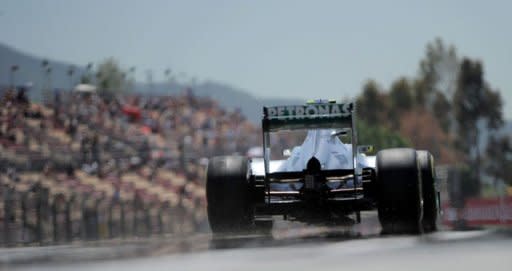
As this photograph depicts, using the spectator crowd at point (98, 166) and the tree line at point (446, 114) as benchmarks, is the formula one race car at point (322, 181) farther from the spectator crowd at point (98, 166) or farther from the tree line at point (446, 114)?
the tree line at point (446, 114)

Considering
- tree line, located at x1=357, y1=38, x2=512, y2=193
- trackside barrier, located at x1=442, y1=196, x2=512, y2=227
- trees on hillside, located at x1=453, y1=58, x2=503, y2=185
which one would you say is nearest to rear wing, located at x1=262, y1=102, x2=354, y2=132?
trackside barrier, located at x1=442, y1=196, x2=512, y2=227

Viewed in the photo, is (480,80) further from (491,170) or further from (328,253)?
(328,253)

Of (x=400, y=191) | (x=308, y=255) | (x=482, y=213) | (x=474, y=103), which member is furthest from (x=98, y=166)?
(x=474, y=103)

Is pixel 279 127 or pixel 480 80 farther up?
pixel 480 80

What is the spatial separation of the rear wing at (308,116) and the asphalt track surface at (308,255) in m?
2.34

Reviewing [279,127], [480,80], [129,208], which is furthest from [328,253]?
[480,80]

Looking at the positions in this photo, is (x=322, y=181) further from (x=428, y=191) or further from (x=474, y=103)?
(x=474, y=103)

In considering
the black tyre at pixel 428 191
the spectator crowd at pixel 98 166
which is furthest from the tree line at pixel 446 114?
the black tyre at pixel 428 191

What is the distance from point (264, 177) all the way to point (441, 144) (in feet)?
255

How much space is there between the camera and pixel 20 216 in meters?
25.9

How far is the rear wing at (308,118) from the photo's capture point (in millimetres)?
16141

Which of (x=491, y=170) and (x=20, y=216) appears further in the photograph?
(x=491, y=170)

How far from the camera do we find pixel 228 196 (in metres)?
16.5

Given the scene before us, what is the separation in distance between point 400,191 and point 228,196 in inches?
98.3
